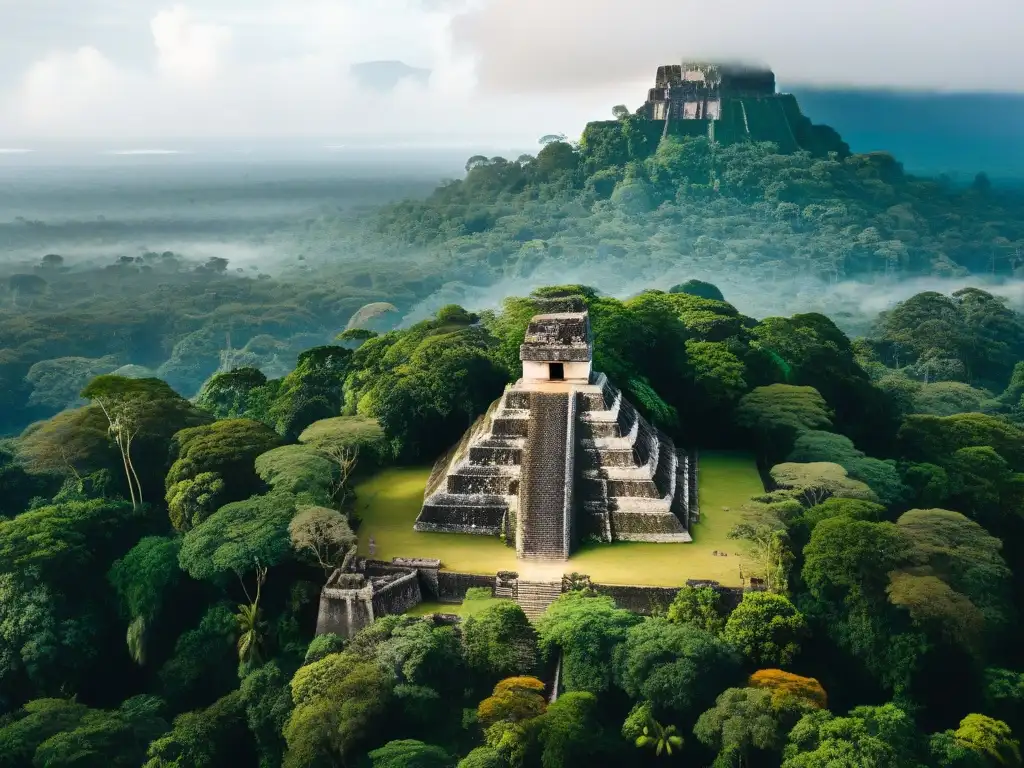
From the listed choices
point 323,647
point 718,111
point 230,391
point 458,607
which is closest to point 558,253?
point 718,111

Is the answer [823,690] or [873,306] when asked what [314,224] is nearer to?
[873,306]

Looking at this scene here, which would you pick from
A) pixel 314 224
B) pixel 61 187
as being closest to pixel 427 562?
pixel 314 224

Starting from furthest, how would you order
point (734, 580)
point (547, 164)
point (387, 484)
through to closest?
point (547, 164) < point (387, 484) < point (734, 580)

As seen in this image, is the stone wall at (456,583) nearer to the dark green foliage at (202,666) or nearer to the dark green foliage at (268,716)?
the dark green foliage at (268,716)

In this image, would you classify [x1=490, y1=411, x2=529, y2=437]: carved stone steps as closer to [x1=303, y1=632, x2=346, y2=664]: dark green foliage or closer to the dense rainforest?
the dense rainforest

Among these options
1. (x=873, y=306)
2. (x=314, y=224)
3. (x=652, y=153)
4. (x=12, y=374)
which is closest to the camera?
(x=12, y=374)

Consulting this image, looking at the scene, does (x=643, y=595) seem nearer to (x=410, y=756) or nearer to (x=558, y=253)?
(x=410, y=756)

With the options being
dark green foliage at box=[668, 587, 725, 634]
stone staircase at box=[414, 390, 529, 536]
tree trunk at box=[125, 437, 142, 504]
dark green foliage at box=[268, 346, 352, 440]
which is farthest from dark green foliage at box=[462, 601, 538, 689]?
dark green foliage at box=[268, 346, 352, 440]
